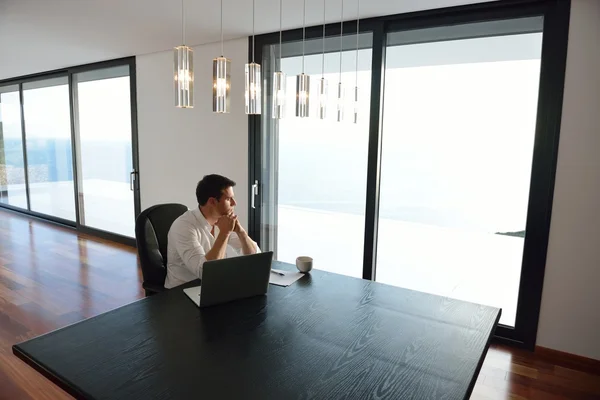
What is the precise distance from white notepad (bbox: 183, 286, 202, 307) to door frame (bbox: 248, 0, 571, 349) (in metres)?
1.92

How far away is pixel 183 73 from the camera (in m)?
1.59

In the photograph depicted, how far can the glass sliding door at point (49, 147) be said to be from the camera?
634cm

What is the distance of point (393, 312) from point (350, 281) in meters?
0.41

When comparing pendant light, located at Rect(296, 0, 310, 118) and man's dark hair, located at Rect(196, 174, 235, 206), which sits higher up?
pendant light, located at Rect(296, 0, 310, 118)

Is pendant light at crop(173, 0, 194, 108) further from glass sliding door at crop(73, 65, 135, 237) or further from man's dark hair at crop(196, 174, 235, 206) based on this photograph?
glass sliding door at crop(73, 65, 135, 237)

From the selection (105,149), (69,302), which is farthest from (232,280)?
(105,149)

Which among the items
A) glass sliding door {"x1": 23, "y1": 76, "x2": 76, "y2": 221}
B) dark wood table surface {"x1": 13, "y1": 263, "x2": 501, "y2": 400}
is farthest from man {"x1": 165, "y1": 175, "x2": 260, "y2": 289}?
glass sliding door {"x1": 23, "y1": 76, "x2": 76, "y2": 221}

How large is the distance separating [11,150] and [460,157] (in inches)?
317

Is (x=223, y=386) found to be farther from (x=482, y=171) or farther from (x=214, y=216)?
(x=482, y=171)

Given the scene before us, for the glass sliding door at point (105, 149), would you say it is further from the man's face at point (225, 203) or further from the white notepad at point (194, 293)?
the white notepad at point (194, 293)

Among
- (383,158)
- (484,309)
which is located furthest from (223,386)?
(383,158)

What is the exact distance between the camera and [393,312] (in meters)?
1.78

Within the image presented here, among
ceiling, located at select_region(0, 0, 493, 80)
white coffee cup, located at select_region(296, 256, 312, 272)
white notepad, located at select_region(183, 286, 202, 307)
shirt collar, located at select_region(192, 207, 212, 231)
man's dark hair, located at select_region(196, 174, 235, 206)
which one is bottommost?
white notepad, located at select_region(183, 286, 202, 307)

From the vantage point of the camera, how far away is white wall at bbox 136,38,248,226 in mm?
4156
